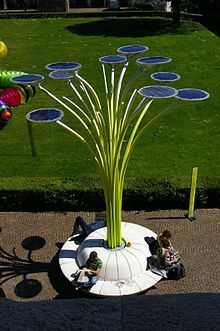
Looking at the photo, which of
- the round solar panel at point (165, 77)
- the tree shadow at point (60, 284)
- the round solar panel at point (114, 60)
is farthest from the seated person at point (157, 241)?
the round solar panel at point (114, 60)

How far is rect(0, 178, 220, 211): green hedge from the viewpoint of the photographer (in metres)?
13.9

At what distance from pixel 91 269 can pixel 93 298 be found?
0.70 metres

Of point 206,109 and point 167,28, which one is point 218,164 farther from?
point 167,28

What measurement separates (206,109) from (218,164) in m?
6.18

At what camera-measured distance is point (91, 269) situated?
10508mm

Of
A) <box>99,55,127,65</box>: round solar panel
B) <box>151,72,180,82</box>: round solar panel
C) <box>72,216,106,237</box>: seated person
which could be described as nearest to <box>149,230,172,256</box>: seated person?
<box>72,216,106,237</box>: seated person

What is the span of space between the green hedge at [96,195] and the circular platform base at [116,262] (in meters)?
2.15

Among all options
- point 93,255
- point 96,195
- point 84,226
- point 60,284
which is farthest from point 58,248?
point 96,195

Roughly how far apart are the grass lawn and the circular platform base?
11.3 feet

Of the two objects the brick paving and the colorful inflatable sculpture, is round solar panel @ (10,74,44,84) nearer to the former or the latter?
the brick paving

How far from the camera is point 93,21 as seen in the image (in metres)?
41.8

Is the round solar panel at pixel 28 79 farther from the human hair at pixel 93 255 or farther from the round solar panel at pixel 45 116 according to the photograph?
the human hair at pixel 93 255

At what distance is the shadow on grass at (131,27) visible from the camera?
36.9m

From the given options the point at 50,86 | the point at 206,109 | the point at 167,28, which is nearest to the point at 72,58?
the point at 50,86
